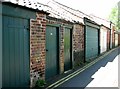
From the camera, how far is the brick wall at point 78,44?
17.1 m

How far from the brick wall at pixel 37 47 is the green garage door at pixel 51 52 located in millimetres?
1176

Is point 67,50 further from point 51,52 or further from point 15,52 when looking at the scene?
point 15,52

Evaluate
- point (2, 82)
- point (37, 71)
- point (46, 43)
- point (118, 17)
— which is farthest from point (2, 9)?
point (118, 17)

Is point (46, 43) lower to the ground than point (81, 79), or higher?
higher

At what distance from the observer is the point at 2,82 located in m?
8.13

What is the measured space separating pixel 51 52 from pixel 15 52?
13.0 feet

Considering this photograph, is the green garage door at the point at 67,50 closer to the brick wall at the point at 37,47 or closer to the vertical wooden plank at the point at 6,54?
the brick wall at the point at 37,47

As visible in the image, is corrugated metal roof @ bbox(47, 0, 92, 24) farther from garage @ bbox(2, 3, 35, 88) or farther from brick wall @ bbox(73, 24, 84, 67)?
garage @ bbox(2, 3, 35, 88)

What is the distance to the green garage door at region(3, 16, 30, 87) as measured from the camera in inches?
327

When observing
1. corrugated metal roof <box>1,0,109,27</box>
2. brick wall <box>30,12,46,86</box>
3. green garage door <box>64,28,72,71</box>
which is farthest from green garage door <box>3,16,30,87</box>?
green garage door <box>64,28,72,71</box>

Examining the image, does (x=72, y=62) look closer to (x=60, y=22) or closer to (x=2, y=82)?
(x=60, y=22)

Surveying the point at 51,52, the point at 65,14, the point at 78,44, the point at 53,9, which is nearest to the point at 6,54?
the point at 51,52

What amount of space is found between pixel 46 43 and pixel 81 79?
7.15 ft

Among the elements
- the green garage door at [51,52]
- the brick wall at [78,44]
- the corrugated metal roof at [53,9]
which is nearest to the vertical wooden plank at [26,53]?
the corrugated metal roof at [53,9]
